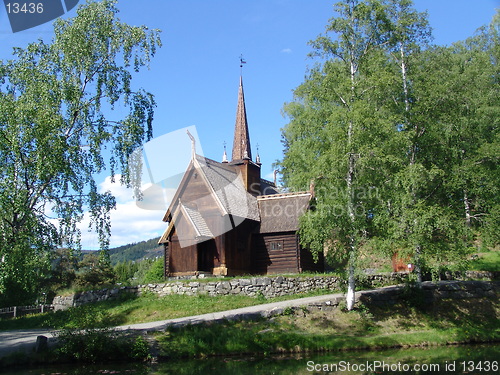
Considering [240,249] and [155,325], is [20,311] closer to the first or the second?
[240,249]

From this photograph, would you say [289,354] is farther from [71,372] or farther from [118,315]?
[118,315]

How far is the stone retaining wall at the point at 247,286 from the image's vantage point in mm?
25609

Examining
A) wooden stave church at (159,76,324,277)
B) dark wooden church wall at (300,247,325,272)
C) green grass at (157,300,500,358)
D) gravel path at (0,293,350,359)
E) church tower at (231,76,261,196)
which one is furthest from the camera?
church tower at (231,76,261,196)

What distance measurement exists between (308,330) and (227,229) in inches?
443

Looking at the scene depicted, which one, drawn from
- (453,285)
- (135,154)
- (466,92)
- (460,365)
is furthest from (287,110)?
(460,365)

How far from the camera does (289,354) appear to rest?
17.7m

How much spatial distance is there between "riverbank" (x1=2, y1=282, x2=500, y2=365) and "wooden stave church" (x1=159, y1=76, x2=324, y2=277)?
8.13 m

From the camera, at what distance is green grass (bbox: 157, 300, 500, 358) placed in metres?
17.8

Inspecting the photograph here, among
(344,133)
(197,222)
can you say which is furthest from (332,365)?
(197,222)

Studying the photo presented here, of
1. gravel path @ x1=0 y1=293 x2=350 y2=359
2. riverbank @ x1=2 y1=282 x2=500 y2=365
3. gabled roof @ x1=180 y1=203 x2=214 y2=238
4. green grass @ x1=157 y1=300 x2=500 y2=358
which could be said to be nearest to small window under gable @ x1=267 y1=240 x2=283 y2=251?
gabled roof @ x1=180 y1=203 x2=214 y2=238

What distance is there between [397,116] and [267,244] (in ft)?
43.1

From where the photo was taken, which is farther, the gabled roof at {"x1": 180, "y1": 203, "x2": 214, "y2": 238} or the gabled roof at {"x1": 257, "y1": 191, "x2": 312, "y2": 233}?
the gabled roof at {"x1": 257, "y1": 191, "x2": 312, "y2": 233}

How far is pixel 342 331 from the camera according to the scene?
19.8m

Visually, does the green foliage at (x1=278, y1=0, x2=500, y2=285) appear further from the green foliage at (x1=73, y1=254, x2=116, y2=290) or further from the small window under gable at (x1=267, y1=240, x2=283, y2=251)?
the green foliage at (x1=73, y1=254, x2=116, y2=290)
